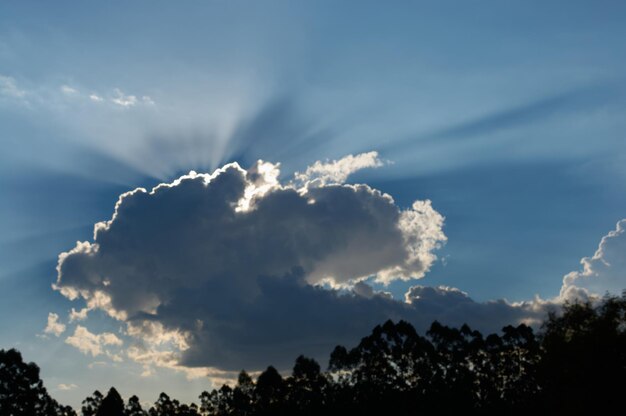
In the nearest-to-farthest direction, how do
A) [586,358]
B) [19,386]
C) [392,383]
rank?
[586,358], [19,386], [392,383]

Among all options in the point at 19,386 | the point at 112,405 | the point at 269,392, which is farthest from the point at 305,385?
the point at 19,386

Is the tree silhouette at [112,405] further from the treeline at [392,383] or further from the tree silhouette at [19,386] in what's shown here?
the tree silhouette at [19,386]

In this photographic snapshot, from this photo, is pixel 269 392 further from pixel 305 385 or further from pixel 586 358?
pixel 586 358

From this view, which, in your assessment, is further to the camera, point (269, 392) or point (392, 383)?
point (269, 392)

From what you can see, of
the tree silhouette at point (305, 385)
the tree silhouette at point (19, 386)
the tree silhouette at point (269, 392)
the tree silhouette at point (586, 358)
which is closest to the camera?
the tree silhouette at point (586, 358)

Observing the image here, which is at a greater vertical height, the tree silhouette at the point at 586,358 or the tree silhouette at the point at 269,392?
the tree silhouette at the point at 269,392

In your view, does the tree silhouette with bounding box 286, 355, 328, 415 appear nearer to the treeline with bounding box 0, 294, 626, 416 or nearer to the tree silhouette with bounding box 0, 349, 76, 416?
the treeline with bounding box 0, 294, 626, 416

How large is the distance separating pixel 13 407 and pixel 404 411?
81.5 m

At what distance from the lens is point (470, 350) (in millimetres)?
159750

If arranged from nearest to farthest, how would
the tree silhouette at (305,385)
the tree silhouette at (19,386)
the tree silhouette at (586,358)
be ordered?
the tree silhouette at (586,358) < the tree silhouette at (19,386) < the tree silhouette at (305,385)

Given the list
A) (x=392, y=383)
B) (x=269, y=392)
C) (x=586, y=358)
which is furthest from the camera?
(x=269, y=392)

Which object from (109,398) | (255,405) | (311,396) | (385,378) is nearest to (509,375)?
(385,378)

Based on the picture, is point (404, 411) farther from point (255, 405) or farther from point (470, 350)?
point (255, 405)

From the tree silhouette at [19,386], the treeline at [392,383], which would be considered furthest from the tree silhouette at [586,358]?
the tree silhouette at [19,386]
